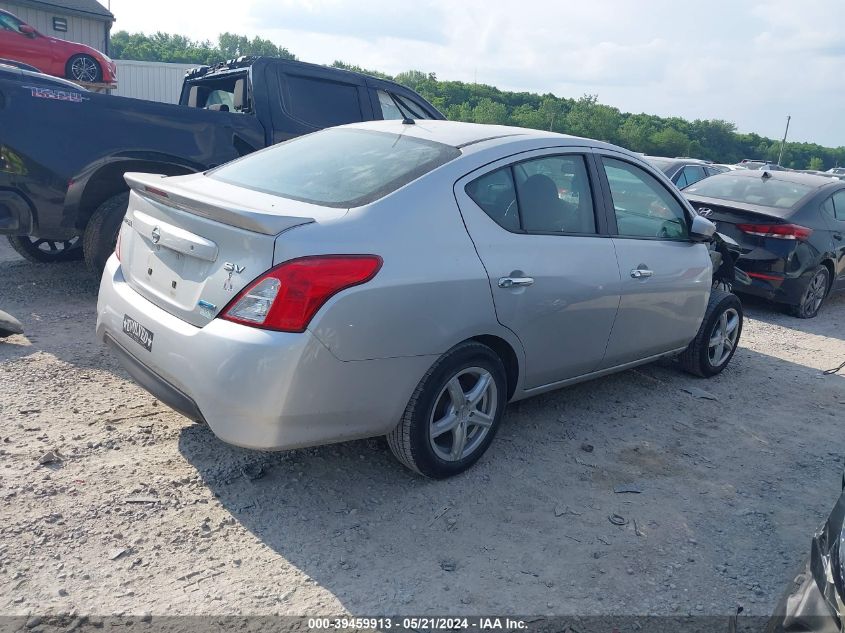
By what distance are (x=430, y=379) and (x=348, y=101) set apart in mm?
4742

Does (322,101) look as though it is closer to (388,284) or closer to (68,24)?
(388,284)

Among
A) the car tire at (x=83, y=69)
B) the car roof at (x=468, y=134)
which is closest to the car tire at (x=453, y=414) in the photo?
the car roof at (x=468, y=134)

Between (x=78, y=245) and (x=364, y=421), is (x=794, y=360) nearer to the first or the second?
(x=364, y=421)

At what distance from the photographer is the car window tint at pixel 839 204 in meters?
8.46

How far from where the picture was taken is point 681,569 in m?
3.10

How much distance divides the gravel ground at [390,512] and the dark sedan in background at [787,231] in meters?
3.23

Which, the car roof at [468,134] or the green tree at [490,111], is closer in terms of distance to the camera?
the car roof at [468,134]

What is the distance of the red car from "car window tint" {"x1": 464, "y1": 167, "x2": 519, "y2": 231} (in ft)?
49.0

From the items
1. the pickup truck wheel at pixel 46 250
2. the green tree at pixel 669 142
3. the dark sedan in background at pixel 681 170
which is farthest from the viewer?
the green tree at pixel 669 142

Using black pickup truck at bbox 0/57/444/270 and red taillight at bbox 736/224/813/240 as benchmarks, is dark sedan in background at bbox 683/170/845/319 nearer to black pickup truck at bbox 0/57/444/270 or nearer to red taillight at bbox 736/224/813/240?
red taillight at bbox 736/224/813/240

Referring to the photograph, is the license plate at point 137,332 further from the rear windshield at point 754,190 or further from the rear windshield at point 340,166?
the rear windshield at point 754,190

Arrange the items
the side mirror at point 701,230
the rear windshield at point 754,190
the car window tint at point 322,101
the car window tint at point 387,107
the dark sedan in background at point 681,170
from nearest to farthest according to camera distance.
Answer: the side mirror at point 701,230
the car window tint at point 322,101
the car window tint at point 387,107
the rear windshield at point 754,190
the dark sedan in background at point 681,170

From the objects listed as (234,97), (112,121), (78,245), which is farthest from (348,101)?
(78,245)

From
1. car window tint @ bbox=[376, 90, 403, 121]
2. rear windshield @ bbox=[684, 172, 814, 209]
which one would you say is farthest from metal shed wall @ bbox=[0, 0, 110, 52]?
rear windshield @ bbox=[684, 172, 814, 209]
